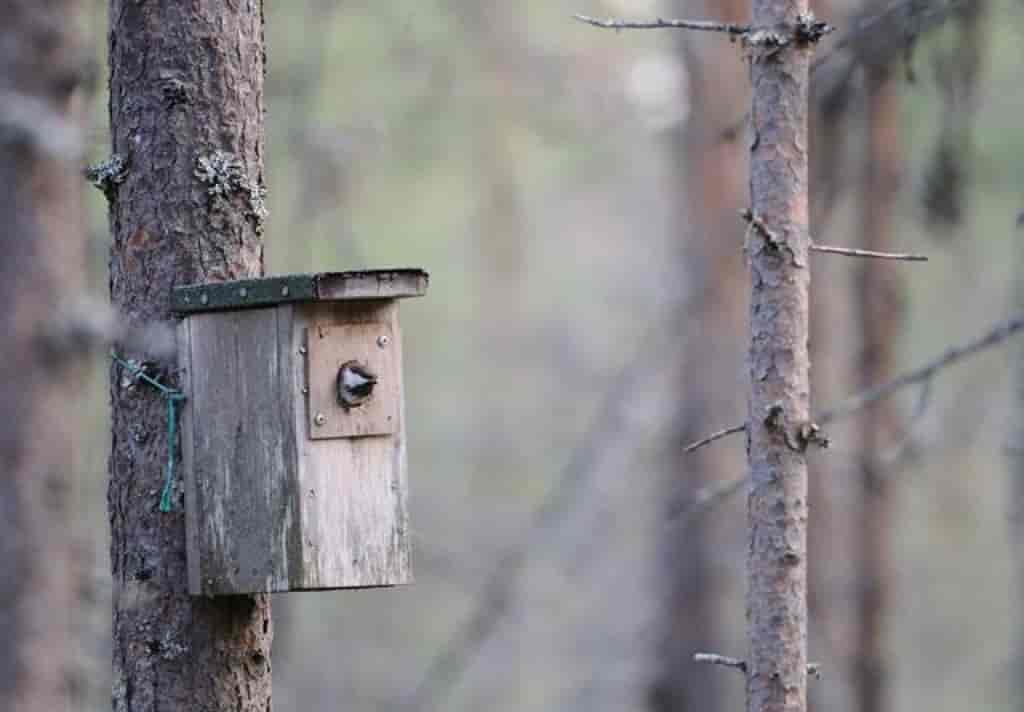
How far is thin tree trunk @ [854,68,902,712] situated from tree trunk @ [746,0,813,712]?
277 inches

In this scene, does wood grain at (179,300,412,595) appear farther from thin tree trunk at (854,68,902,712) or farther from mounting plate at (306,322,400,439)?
thin tree trunk at (854,68,902,712)

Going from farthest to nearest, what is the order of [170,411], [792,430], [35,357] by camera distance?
[35,357] < [170,411] < [792,430]

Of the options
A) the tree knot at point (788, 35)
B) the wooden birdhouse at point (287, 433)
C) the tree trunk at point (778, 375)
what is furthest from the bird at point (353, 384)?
the tree knot at point (788, 35)

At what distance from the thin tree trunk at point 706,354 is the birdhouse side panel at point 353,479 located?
6.49m

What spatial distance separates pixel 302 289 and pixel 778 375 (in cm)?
101

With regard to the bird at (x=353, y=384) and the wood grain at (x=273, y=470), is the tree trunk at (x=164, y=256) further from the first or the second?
the bird at (x=353, y=384)

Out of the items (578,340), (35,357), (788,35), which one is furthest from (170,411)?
(578,340)

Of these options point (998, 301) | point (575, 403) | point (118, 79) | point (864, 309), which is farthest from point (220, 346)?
point (575, 403)

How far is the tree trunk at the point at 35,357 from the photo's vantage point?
17.9ft

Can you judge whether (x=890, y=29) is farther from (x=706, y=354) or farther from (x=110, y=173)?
(x=706, y=354)

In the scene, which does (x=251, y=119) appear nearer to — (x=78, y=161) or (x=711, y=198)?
(x=78, y=161)

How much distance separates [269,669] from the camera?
3748mm

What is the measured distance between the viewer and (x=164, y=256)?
3.66m

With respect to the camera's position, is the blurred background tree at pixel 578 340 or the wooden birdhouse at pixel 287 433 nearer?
the wooden birdhouse at pixel 287 433
